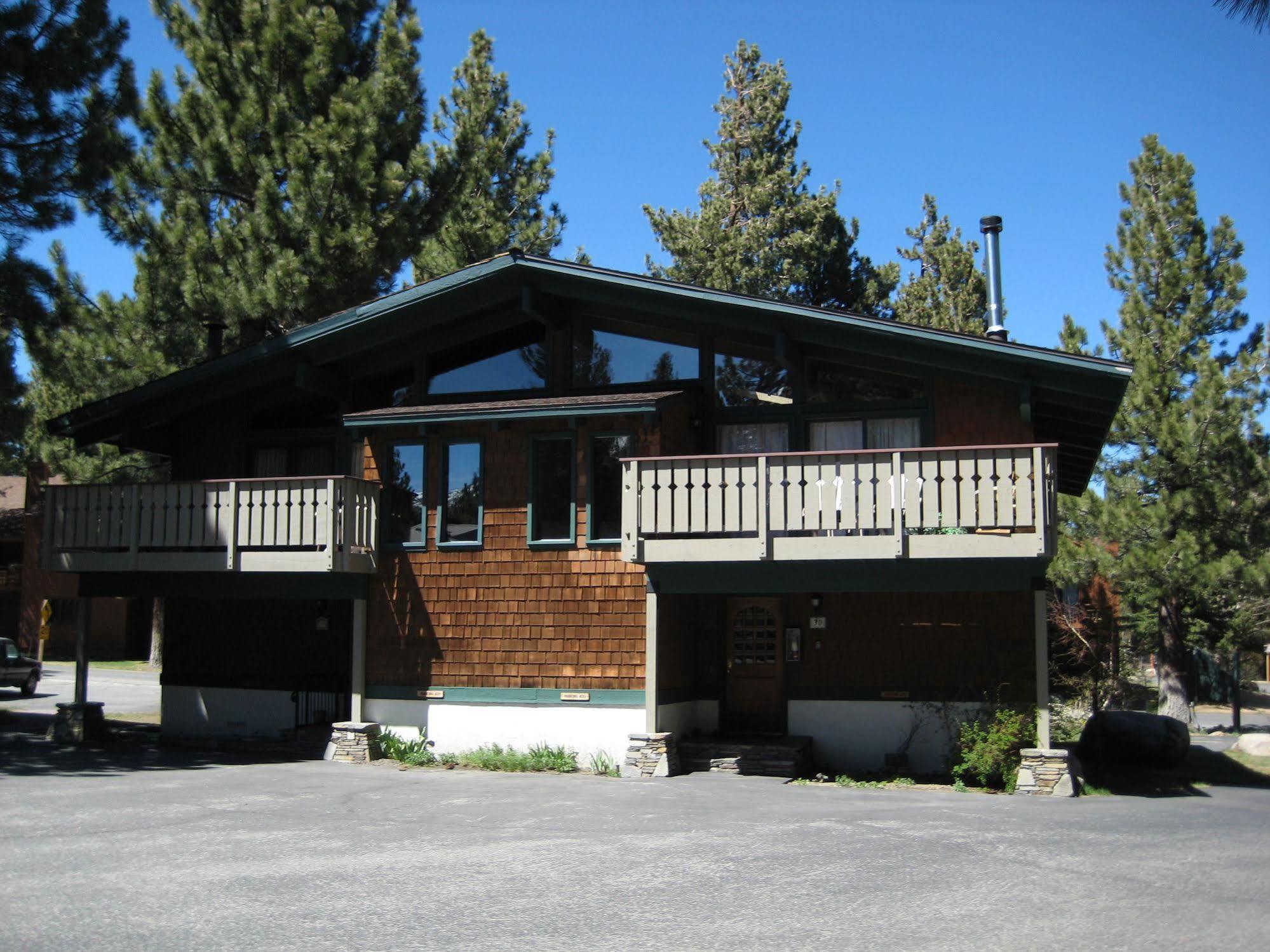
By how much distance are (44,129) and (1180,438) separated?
69.6ft

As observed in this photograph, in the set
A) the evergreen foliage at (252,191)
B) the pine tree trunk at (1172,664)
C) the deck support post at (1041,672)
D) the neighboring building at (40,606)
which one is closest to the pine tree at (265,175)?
the evergreen foliage at (252,191)

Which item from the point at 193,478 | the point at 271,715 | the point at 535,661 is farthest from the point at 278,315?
the point at 535,661

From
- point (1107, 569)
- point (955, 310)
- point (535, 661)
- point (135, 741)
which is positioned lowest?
point (135, 741)

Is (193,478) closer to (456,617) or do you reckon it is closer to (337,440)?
(337,440)

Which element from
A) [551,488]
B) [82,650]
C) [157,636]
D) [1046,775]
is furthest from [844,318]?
[157,636]

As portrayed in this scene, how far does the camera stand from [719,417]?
54.4 feet

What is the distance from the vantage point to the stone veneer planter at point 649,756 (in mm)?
14758

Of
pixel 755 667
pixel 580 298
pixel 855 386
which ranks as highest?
pixel 580 298

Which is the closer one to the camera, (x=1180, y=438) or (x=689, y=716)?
(x=689, y=716)

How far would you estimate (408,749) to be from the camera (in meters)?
16.4

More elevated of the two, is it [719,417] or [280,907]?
[719,417]

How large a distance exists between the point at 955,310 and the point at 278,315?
21234mm

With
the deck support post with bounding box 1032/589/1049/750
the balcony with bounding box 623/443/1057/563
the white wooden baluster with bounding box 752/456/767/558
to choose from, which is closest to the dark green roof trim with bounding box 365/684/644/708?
the balcony with bounding box 623/443/1057/563

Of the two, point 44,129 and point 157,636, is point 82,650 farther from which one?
point 157,636
